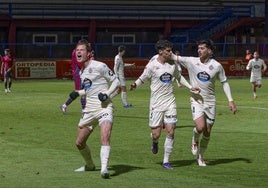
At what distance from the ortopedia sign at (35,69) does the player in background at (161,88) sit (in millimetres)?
37486

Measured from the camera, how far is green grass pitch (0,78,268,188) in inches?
478

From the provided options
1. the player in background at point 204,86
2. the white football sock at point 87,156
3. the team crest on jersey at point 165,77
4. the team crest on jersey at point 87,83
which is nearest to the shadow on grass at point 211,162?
the player in background at point 204,86

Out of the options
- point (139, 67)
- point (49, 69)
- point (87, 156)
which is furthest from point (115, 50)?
point (87, 156)

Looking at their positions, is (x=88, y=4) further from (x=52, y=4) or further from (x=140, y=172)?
(x=140, y=172)

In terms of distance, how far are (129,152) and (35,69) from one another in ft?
121

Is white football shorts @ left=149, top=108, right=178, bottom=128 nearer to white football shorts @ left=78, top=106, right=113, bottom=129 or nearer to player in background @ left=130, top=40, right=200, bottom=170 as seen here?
player in background @ left=130, top=40, right=200, bottom=170

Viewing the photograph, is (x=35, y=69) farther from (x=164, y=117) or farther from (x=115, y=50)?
(x=164, y=117)

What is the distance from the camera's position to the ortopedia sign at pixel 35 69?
51.3 meters

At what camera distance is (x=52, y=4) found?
210ft

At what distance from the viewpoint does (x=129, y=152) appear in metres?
15.8

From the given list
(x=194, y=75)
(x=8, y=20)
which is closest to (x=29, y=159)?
(x=194, y=75)

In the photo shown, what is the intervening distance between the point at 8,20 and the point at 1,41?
1800 millimetres

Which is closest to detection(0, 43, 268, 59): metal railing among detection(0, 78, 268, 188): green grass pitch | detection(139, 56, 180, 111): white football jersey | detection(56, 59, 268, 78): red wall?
detection(56, 59, 268, 78): red wall

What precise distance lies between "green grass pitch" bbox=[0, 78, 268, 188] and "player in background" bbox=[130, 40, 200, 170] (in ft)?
2.36
